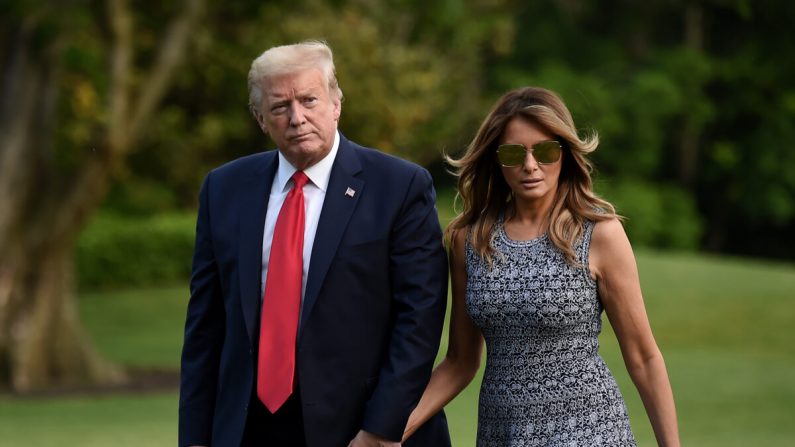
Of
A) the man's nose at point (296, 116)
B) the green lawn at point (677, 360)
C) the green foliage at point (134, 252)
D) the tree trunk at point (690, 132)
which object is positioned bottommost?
the green lawn at point (677, 360)

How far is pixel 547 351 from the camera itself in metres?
4.09

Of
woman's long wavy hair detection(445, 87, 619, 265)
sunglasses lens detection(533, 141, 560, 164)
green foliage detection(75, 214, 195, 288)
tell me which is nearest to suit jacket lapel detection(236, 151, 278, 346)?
woman's long wavy hair detection(445, 87, 619, 265)

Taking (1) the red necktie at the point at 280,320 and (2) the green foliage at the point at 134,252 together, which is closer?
(1) the red necktie at the point at 280,320

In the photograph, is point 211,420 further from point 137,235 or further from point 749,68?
point 749,68

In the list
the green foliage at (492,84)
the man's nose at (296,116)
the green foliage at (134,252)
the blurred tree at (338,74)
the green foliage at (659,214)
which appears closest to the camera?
the man's nose at (296,116)

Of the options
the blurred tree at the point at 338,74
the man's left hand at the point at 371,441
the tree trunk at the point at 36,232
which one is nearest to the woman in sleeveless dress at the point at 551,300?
the man's left hand at the point at 371,441

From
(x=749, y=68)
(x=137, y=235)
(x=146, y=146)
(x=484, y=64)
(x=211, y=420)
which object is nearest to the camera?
(x=211, y=420)

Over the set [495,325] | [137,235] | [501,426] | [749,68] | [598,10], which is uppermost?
[598,10]

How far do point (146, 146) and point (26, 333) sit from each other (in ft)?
31.6

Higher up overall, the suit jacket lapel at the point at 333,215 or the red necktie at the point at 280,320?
the suit jacket lapel at the point at 333,215

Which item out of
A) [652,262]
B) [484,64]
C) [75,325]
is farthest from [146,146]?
[484,64]

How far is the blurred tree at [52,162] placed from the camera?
17.0m

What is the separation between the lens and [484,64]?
4109 centimetres

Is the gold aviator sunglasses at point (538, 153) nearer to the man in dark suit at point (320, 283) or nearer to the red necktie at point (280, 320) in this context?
the man in dark suit at point (320, 283)
